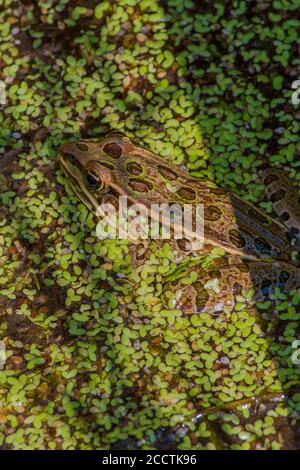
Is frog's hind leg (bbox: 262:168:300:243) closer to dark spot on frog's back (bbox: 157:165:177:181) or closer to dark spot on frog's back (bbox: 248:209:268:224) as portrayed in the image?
dark spot on frog's back (bbox: 248:209:268:224)

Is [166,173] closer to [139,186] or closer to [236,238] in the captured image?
[139,186]

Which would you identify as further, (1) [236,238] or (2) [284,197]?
(2) [284,197]

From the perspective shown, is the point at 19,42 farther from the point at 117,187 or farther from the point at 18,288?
the point at 18,288

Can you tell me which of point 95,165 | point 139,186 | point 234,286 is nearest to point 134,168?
point 139,186

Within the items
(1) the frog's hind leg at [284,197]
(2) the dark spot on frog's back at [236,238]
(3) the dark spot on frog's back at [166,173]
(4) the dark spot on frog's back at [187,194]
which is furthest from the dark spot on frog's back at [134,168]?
(1) the frog's hind leg at [284,197]

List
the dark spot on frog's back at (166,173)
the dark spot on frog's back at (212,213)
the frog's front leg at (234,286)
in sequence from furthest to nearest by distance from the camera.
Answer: the dark spot on frog's back at (166,173)
the dark spot on frog's back at (212,213)
the frog's front leg at (234,286)

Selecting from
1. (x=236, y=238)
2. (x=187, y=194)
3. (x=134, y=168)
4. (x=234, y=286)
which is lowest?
(x=234, y=286)

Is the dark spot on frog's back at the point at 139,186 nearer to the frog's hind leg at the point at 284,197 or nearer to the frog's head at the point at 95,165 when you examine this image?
the frog's head at the point at 95,165
